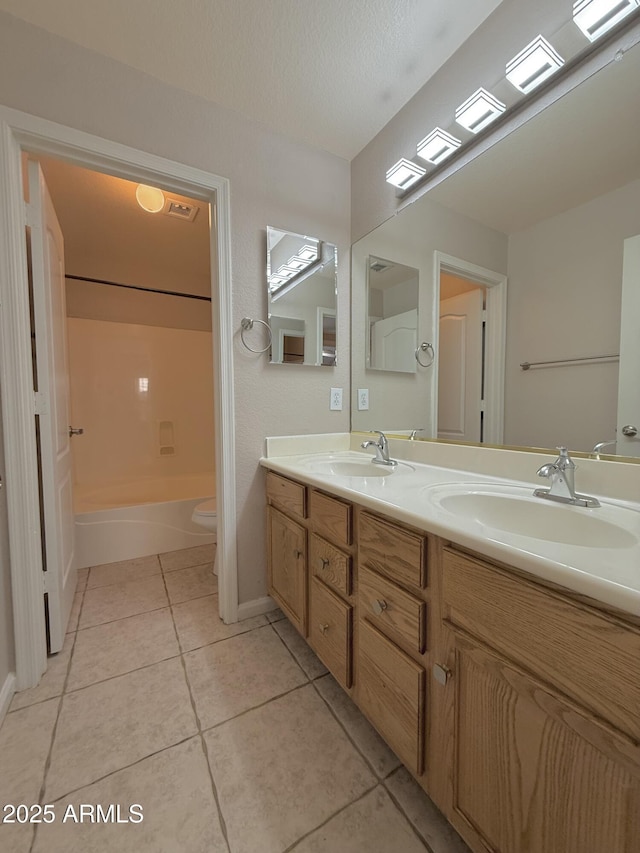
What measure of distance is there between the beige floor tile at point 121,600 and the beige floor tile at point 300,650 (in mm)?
659

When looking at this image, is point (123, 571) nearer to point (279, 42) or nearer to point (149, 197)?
point (149, 197)

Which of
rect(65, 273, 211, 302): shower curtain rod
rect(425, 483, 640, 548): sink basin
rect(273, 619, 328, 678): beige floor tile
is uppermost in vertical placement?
rect(65, 273, 211, 302): shower curtain rod

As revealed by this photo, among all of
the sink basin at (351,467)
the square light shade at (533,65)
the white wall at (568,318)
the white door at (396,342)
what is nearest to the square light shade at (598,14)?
the square light shade at (533,65)

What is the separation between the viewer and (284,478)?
4.69 ft

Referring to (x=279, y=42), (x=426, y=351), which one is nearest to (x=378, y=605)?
(x=426, y=351)

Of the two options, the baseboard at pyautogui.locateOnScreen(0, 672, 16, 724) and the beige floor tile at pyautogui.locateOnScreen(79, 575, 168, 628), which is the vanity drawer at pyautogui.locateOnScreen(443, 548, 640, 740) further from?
the beige floor tile at pyautogui.locateOnScreen(79, 575, 168, 628)

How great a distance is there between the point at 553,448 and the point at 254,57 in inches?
70.9

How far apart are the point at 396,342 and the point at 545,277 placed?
698mm

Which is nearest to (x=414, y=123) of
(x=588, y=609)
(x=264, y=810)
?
(x=588, y=609)

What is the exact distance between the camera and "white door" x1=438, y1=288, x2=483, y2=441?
50.1 inches

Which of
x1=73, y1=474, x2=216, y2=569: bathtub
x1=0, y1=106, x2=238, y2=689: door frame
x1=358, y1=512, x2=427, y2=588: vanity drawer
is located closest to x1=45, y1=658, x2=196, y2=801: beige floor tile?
x1=0, y1=106, x2=238, y2=689: door frame

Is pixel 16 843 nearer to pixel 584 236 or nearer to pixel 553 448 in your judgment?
pixel 553 448

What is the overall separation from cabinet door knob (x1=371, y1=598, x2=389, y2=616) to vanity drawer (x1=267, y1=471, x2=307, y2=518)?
439mm

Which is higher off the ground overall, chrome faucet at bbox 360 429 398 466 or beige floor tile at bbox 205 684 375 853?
chrome faucet at bbox 360 429 398 466
